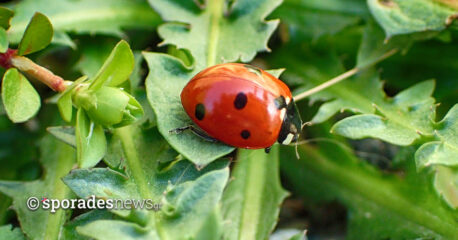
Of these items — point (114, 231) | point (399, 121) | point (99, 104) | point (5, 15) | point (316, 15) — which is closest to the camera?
point (114, 231)

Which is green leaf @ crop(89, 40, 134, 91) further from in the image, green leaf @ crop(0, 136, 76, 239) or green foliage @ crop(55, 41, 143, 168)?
green leaf @ crop(0, 136, 76, 239)

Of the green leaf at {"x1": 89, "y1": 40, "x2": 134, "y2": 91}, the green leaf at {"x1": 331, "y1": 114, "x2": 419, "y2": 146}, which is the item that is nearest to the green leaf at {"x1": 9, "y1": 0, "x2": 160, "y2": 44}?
the green leaf at {"x1": 89, "y1": 40, "x2": 134, "y2": 91}

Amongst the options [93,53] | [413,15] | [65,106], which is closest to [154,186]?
[65,106]

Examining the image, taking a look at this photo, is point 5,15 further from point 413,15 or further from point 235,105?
point 413,15

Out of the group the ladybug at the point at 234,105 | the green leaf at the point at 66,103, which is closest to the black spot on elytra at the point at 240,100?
the ladybug at the point at 234,105

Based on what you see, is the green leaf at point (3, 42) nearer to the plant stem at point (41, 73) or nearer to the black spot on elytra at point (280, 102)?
the plant stem at point (41, 73)
